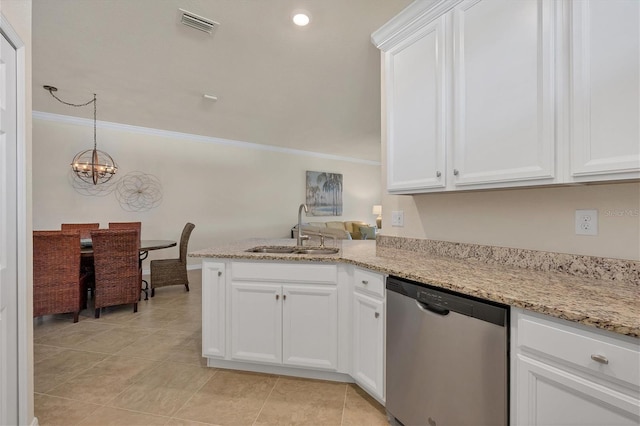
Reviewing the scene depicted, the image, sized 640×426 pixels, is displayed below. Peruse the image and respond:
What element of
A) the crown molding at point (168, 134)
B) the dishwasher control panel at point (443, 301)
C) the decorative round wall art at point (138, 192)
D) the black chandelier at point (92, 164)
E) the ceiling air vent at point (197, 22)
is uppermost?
the ceiling air vent at point (197, 22)

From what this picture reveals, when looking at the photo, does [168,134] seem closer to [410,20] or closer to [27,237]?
[27,237]

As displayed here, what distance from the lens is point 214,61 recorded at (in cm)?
290

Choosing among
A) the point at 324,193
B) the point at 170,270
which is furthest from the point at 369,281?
the point at 324,193

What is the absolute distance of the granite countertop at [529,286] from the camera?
0.88m

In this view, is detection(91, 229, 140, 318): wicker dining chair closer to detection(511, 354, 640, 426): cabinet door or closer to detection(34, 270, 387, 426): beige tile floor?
detection(34, 270, 387, 426): beige tile floor

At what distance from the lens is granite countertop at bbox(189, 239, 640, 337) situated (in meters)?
0.88

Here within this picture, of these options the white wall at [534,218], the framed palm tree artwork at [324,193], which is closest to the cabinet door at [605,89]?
the white wall at [534,218]

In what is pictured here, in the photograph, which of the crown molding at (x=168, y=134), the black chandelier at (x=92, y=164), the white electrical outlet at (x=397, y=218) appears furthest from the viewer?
the crown molding at (x=168, y=134)

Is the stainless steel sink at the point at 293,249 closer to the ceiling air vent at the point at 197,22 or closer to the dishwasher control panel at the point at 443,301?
the dishwasher control panel at the point at 443,301

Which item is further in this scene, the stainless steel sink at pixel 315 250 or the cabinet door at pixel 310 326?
the stainless steel sink at pixel 315 250

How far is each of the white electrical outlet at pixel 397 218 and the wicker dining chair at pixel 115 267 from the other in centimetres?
275

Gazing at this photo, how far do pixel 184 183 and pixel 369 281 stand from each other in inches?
188

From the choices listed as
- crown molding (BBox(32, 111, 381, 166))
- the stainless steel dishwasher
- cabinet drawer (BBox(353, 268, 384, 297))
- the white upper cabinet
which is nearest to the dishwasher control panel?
the stainless steel dishwasher

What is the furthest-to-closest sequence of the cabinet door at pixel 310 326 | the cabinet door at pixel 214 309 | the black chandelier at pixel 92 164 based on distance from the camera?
1. the black chandelier at pixel 92 164
2. the cabinet door at pixel 214 309
3. the cabinet door at pixel 310 326
